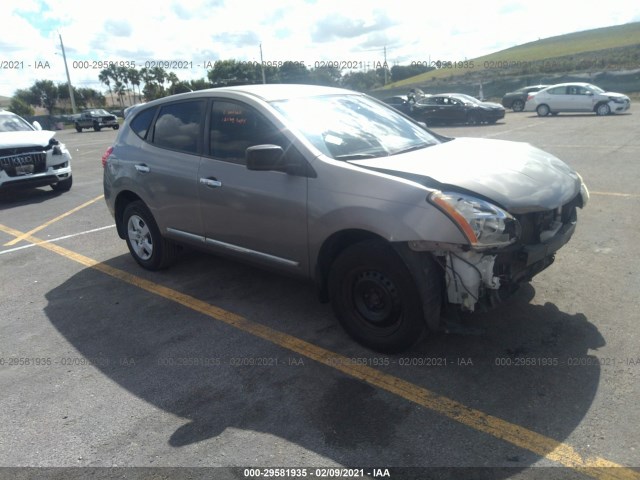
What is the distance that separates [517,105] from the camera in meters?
29.9

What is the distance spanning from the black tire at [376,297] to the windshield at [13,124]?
970cm

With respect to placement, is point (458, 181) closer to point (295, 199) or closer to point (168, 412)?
point (295, 199)

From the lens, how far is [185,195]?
4.76 metres

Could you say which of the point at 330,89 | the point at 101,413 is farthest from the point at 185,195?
the point at 101,413

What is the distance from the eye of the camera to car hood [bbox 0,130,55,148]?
9680 millimetres

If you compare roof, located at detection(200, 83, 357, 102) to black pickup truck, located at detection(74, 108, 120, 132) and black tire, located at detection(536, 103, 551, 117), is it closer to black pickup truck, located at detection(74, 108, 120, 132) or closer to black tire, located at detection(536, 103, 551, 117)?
black tire, located at detection(536, 103, 551, 117)

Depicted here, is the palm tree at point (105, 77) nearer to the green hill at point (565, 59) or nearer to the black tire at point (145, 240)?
the green hill at point (565, 59)

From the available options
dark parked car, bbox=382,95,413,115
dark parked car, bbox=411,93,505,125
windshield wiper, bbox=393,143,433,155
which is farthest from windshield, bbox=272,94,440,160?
dark parked car, bbox=382,95,413,115

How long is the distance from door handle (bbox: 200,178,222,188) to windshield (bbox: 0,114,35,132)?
8165 millimetres

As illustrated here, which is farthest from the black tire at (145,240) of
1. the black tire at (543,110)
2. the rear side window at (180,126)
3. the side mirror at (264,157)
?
the black tire at (543,110)

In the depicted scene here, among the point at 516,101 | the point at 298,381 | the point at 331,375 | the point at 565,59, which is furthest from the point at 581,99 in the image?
the point at 565,59

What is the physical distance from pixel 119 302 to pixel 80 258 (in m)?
1.72

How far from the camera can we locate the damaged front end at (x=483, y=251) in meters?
3.14

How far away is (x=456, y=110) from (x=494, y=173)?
66.1ft
